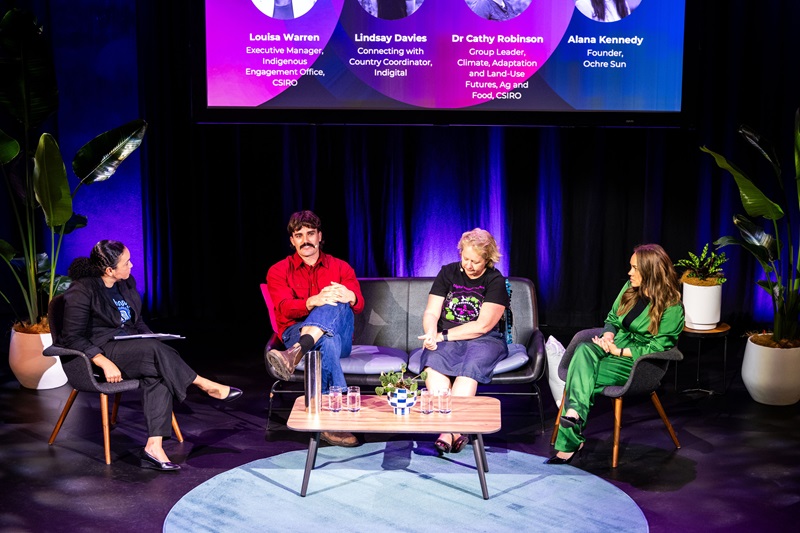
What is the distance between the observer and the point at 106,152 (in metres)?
6.24

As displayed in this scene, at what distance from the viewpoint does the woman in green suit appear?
495cm

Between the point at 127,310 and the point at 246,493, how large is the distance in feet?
4.32

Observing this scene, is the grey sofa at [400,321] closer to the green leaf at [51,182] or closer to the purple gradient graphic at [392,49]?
the green leaf at [51,182]

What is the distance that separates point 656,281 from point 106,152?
3567 mm

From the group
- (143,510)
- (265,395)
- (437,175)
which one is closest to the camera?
(143,510)

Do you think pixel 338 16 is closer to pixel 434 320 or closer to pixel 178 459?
pixel 434 320

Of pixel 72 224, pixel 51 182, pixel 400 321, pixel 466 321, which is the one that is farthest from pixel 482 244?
pixel 72 224

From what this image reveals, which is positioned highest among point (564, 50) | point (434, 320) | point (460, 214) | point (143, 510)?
point (564, 50)

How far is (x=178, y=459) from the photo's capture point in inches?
197

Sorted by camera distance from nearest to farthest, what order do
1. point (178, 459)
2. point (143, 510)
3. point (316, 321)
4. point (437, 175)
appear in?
point (143, 510) < point (178, 459) < point (316, 321) < point (437, 175)

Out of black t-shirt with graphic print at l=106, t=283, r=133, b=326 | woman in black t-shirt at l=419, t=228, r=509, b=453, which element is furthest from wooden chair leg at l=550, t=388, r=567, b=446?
black t-shirt with graphic print at l=106, t=283, r=133, b=326

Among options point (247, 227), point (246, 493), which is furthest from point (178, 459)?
point (247, 227)

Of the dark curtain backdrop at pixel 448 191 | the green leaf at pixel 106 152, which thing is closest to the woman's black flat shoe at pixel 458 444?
the dark curtain backdrop at pixel 448 191

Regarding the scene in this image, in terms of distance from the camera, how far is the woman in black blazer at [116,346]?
4.91m
